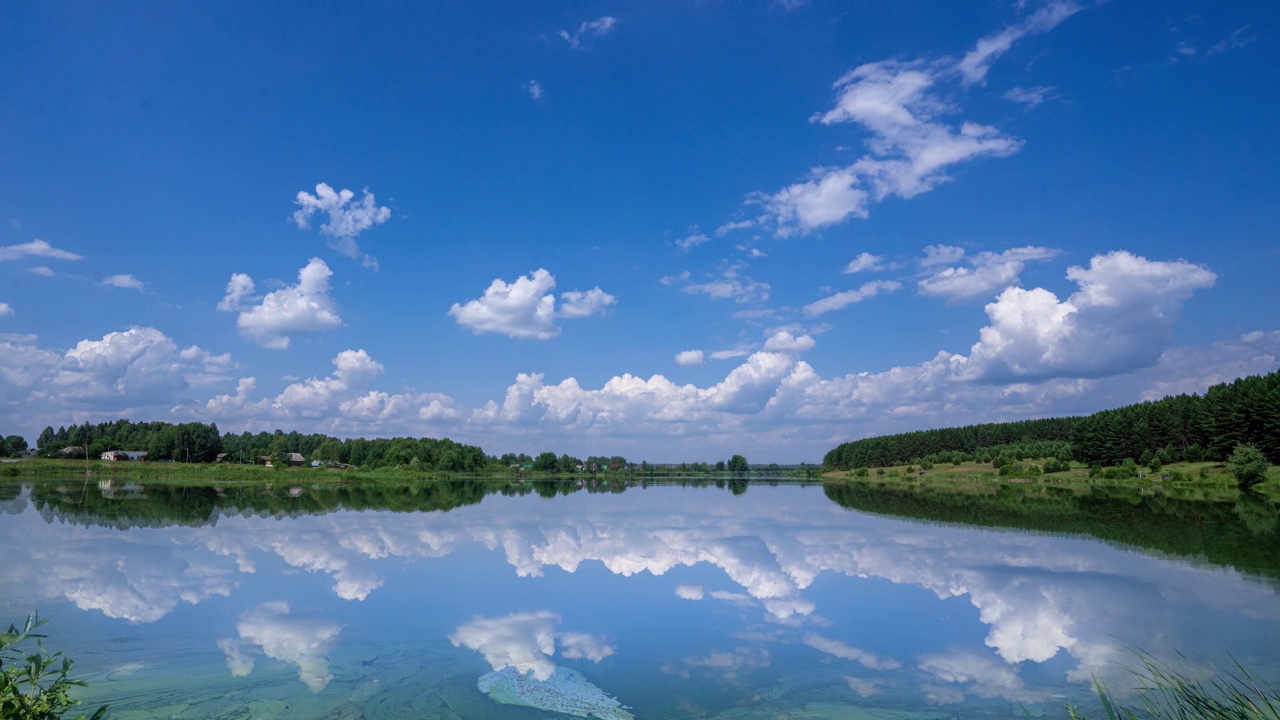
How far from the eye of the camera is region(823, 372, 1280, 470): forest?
69.4 m

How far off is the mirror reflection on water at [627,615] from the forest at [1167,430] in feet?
148

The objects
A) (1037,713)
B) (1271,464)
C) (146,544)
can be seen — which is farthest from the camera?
(1271,464)

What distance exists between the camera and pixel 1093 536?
33.9m

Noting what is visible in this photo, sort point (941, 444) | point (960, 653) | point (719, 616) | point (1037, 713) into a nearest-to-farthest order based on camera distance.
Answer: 1. point (1037, 713)
2. point (960, 653)
3. point (719, 616)
4. point (941, 444)

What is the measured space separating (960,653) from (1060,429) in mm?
147694

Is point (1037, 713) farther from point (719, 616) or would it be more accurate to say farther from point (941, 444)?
point (941, 444)

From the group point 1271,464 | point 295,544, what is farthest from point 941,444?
point 295,544

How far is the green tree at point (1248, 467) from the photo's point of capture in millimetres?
62281

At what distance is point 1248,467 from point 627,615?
7154 centimetres

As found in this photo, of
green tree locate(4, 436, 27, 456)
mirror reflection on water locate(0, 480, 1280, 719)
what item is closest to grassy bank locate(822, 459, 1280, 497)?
mirror reflection on water locate(0, 480, 1280, 719)

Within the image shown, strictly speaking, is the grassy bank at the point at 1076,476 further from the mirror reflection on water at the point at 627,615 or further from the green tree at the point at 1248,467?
the mirror reflection on water at the point at 627,615

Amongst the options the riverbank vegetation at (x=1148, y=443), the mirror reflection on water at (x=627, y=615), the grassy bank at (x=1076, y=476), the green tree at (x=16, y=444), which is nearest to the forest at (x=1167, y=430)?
the riverbank vegetation at (x=1148, y=443)

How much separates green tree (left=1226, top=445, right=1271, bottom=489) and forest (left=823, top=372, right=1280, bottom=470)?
505 centimetres

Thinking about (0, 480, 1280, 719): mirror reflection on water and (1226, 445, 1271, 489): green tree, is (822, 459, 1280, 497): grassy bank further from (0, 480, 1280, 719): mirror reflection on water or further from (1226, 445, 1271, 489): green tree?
(0, 480, 1280, 719): mirror reflection on water
